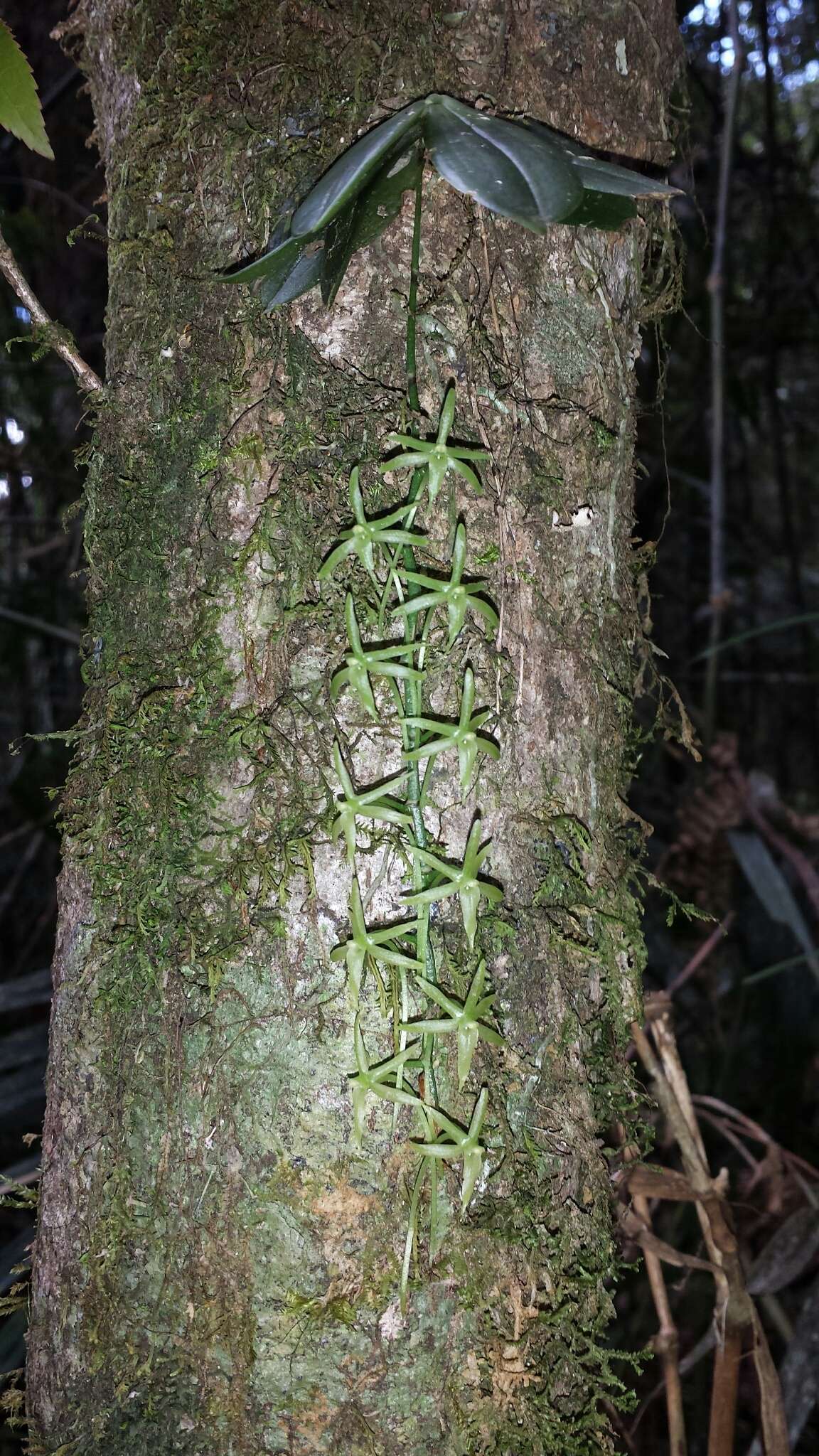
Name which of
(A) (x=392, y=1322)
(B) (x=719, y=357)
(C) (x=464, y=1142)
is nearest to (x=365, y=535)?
(C) (x=464, y=1142)

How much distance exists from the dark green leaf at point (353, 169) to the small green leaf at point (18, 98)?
0.91 feet

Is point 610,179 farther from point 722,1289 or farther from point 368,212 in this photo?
point 722,1289

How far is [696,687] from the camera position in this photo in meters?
3.27

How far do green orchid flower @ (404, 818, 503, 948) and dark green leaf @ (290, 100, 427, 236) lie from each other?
1.21 feet

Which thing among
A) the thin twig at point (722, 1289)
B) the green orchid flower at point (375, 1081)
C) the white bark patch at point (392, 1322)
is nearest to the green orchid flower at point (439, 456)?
the green orchid flower at point (375, 1081)

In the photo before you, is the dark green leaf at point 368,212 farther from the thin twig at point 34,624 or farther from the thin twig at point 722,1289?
the thin twig at point 34,624

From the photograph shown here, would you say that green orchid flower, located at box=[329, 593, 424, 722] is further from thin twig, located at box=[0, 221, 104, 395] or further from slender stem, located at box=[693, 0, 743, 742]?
slender stem, located at box=[693, 0, 743, 742]

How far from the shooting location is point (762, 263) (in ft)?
10.9

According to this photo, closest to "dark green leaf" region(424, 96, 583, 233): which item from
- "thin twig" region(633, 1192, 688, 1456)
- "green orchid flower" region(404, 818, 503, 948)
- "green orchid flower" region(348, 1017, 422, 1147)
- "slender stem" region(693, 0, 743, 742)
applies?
"green orchid flower" region(404, 818, 503, 948)

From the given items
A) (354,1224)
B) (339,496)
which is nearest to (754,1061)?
(354,1224)

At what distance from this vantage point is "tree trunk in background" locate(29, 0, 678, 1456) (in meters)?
0.62

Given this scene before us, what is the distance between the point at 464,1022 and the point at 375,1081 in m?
0.07

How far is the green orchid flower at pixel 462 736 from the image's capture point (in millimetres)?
595

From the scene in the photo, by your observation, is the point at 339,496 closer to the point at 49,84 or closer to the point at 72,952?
the point at 72,952
